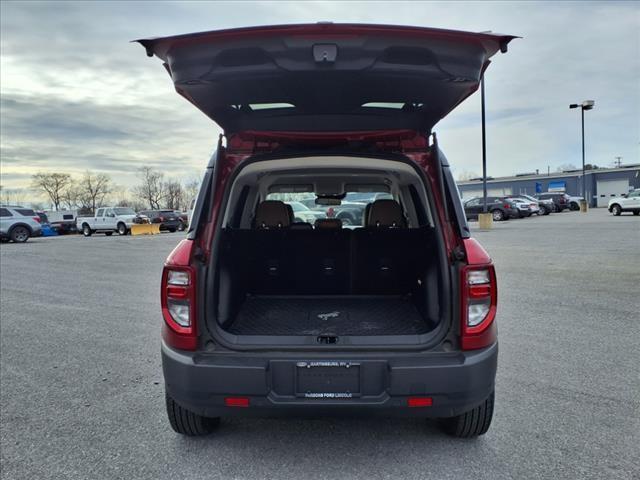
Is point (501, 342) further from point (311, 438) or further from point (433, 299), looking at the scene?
point (311, 438)

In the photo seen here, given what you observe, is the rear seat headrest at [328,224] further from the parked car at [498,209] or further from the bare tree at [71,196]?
the bare tree at [71,196]

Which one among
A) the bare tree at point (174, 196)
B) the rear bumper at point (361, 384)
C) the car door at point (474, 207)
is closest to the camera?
the rear bumper at point (361, 384)

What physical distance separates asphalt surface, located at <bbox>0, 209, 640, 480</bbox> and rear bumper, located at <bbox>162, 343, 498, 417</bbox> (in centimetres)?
40

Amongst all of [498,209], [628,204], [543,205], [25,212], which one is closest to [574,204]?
[543,205]

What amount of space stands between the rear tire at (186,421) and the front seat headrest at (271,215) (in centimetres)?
170

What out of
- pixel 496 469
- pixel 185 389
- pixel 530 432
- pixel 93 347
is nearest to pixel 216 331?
pixel 185 389

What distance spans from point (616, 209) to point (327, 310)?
30656 mm

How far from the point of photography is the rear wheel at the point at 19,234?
22.2 metres

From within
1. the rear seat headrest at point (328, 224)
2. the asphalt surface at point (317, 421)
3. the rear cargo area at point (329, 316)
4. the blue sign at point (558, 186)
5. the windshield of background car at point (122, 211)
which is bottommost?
the asphalt surface at point (317, 421)

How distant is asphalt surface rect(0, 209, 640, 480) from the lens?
246 centimetres

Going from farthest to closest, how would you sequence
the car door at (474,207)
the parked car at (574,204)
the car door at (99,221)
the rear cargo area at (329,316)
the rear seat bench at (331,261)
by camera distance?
the parked car at (574,204) → the car door at (99,221) → the car door at (474,207) → the rear seat bench at (331,261) → the rear cargo area at (329,316)

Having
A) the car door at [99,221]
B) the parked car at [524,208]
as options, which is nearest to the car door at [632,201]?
the parked car at [524,208]

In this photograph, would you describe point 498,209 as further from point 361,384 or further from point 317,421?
point 361,384

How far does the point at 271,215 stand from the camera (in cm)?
396
